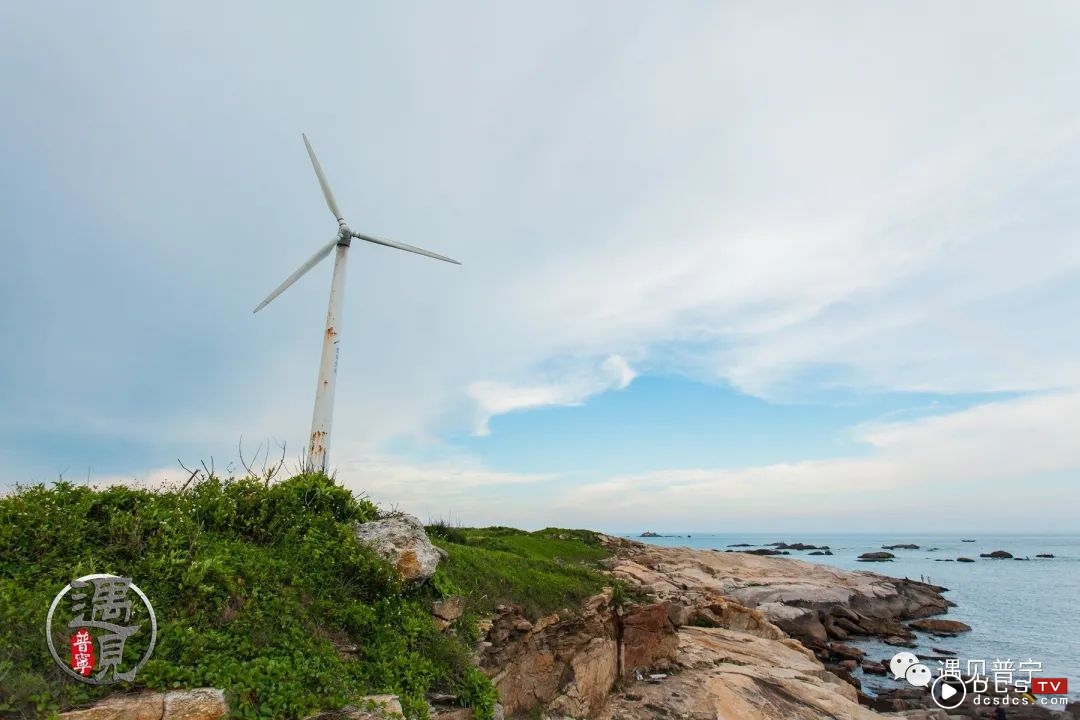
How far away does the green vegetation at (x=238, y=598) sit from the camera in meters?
7.98

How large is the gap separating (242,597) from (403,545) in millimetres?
3561

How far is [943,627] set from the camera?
157 ft

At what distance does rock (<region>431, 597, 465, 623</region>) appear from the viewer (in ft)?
42.5

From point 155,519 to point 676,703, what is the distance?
14.4m

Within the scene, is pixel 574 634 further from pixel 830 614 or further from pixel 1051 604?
pixel 1051 604

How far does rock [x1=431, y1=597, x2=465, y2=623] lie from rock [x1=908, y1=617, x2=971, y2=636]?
50582mm

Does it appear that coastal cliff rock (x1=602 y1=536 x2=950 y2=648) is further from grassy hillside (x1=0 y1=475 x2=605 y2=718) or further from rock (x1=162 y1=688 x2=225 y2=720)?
rock (x1=162 y1=688 x2=225 y2=720)

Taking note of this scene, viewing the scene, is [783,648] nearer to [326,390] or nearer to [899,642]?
[326,390]

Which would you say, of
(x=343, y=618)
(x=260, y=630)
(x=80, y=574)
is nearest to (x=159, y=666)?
(x=260, y=630)

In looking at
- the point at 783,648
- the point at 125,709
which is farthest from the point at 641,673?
the point at 125,709

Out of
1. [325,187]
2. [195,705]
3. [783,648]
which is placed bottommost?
[783,648]

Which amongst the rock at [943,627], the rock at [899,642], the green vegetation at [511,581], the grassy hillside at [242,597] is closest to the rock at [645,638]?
the green vegetation at [511,581]

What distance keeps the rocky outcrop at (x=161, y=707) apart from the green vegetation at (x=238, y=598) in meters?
0.18

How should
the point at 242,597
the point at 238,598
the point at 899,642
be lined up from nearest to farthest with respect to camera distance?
the point at 238,598 → the point at 242,597 → the point at 899,642
